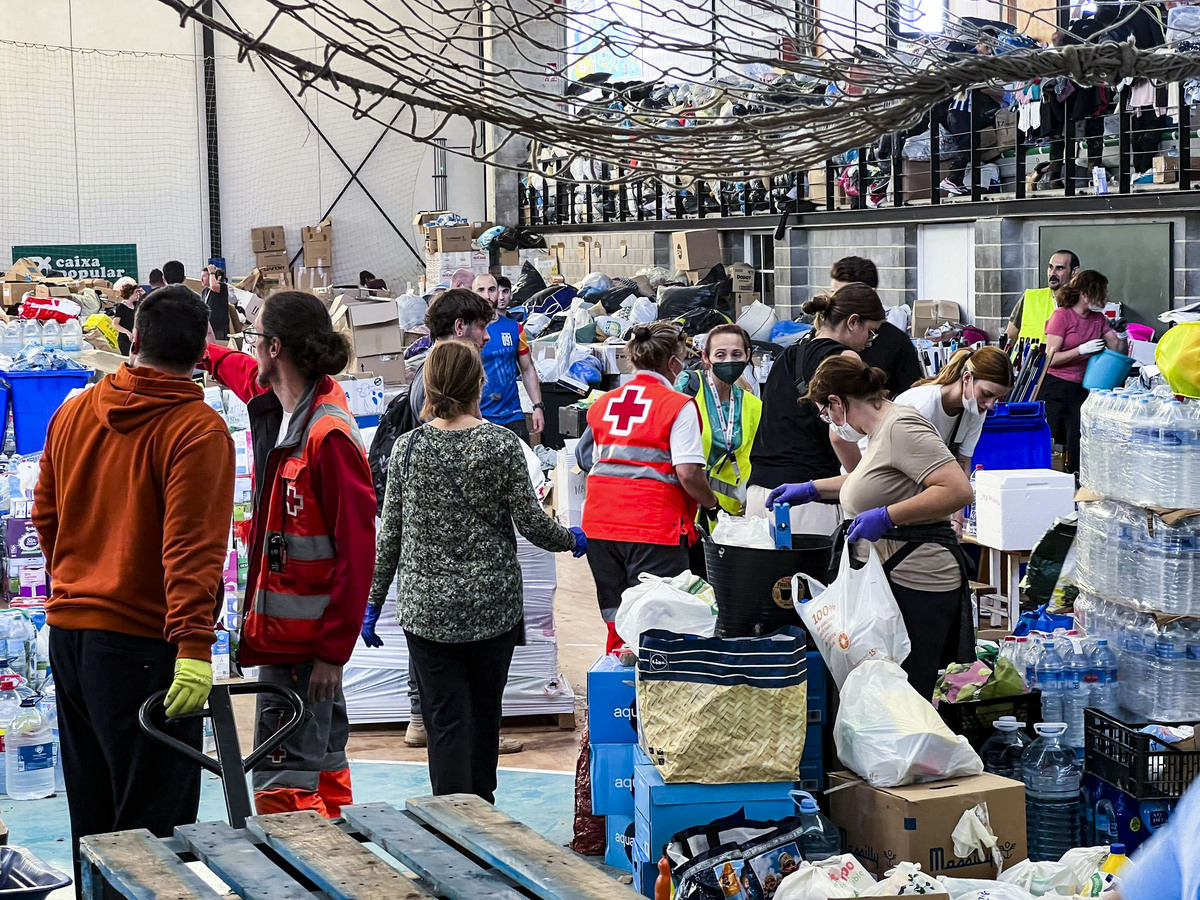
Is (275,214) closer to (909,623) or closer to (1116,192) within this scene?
(1116,192)

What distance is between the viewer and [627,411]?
496 cm

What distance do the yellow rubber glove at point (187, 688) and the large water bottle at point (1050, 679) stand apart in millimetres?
2471

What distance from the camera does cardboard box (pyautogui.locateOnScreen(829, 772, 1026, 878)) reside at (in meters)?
3.41

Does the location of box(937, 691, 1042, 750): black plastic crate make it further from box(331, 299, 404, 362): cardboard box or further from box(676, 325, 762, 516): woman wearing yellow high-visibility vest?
box(331, 299, 404, 362): cardboard box

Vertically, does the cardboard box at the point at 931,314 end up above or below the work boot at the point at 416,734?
above

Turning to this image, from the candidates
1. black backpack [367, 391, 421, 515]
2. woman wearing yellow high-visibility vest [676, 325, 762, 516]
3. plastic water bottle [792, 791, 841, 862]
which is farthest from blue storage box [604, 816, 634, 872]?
woman wearing yellow high-visibility vest [676, 325, 762, 516]

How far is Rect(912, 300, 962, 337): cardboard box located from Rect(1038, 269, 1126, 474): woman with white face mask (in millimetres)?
3137

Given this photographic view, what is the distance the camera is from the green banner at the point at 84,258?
22.1 m

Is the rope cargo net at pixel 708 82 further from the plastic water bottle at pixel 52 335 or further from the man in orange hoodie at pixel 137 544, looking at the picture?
the plastic water bottle at pixel 52 335

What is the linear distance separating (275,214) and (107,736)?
2181 cm

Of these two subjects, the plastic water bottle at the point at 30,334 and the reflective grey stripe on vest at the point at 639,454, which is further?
the plastic water bottle at the point at 30,334

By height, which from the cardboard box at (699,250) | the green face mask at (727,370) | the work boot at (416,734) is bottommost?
the work boot at (416,734)

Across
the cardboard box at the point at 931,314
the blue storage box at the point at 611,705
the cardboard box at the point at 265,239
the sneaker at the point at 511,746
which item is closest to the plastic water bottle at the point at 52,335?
the sneaker at the point at 511,746

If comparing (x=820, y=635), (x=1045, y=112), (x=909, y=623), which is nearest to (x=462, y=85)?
(x=820, y=635)
